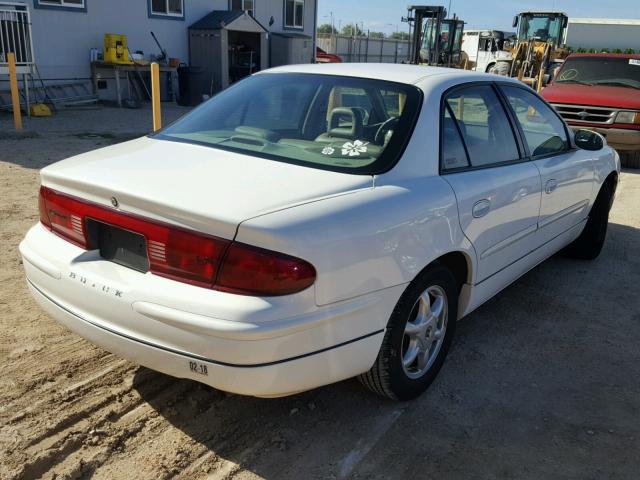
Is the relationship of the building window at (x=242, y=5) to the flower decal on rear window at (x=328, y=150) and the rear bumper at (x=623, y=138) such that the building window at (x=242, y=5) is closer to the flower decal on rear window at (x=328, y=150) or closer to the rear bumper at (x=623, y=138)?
the rear bumper at (x=623, y=138)

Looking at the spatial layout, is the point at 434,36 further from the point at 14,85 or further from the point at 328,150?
the point at 328,150

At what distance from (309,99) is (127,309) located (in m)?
1.70

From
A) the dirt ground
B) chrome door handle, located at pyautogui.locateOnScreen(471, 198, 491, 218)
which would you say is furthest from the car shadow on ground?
chrome door handle, located at pyautogui.locateOnScreen(471, 198, 491, 218)

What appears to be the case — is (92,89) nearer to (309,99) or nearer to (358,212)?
(309,99)

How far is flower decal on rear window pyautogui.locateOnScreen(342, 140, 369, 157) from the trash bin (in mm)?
14912

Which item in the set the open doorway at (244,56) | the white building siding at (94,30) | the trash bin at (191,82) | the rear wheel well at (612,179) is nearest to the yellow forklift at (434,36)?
the open doorway at (244,56)

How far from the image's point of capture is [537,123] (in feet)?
14.3

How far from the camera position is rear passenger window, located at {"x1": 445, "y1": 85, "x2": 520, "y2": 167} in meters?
3.40

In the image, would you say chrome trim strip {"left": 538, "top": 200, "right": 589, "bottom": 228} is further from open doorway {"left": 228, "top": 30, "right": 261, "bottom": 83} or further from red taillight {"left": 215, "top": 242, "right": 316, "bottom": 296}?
open doorway {"left": 228, "top": 30, "right": 261, "bottom": 83}

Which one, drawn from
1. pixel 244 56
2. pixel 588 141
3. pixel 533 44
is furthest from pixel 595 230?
pixel 244 56

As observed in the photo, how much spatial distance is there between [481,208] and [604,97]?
863 centimetres

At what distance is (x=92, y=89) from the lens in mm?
15922

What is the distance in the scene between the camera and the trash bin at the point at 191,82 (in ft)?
56.0

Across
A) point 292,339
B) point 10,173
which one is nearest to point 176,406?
point 292,339
